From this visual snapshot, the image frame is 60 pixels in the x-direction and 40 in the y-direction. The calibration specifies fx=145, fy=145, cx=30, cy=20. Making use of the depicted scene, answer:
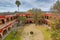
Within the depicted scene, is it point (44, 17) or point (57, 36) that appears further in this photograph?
point (44, 17)

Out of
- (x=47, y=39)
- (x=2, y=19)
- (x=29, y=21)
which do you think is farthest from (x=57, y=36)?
(x=29, y=21)

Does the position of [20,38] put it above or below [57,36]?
below

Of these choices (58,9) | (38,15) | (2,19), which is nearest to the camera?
(58,9)

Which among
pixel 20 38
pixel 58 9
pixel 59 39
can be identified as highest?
pixel 58 9

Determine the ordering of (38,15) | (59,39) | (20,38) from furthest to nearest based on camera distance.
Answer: (38,15), (20,38), (59,39)

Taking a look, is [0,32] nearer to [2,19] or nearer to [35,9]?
[2,19]

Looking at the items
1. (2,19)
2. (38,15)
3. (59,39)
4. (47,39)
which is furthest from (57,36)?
(38,15)

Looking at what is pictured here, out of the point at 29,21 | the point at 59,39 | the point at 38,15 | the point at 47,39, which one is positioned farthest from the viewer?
the point at 29,21

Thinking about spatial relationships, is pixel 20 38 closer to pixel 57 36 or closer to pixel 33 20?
pixel 57 36

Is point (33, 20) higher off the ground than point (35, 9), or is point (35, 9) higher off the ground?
point (35, 9)
